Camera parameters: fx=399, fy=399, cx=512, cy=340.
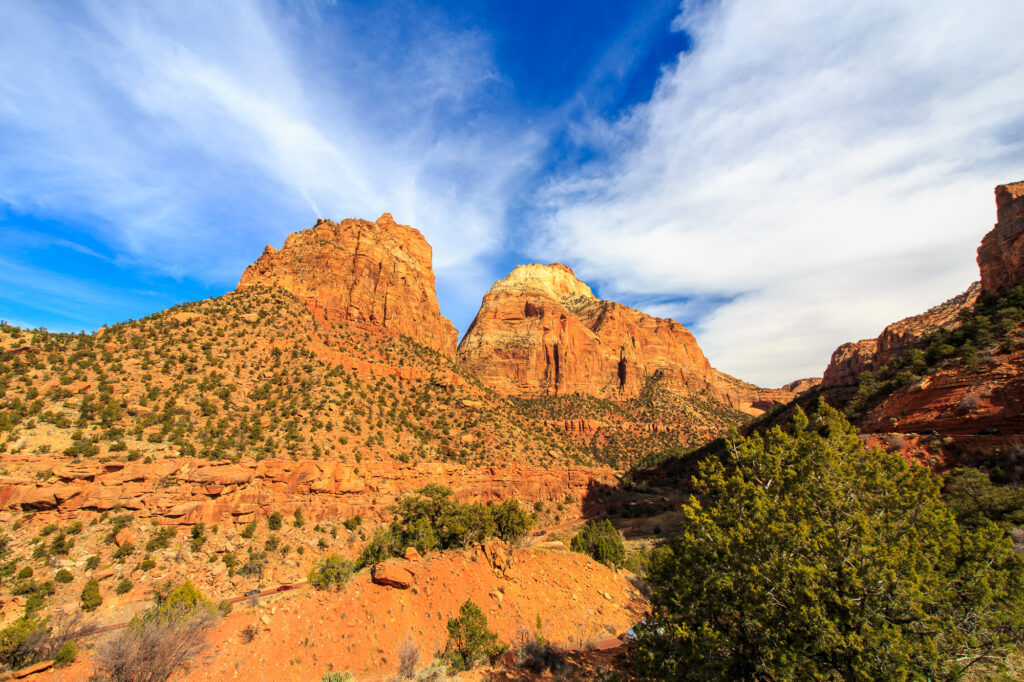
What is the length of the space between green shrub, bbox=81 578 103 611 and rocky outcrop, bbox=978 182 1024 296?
63321 millimetres

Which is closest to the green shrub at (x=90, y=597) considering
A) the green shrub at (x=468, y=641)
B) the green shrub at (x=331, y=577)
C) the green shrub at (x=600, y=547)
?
the green shrub at (x=331, y=577)

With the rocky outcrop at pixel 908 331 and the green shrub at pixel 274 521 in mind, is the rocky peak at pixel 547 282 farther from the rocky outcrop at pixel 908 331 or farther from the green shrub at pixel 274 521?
the green shrub at pixel 274 521

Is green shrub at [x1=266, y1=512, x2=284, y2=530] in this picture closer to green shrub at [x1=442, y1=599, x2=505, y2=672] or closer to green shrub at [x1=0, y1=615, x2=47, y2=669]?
green shrub at [x1=0, y1=615, x2=47, y2=669]

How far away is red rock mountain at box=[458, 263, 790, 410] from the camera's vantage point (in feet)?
362

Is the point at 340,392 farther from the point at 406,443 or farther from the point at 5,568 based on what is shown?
the point at 5,568

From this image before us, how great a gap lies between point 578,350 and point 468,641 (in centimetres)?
10434

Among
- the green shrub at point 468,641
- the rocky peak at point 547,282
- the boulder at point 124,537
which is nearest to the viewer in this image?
the green shrub at point 468,641

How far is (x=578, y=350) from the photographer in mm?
115250

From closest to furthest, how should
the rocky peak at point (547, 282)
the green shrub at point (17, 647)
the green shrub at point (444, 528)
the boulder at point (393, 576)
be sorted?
the green shrub at point (17, 647)
the boulder at point (393, 576)
the green shrub at point (444, 528)
the rocky peak at point (547, 282)

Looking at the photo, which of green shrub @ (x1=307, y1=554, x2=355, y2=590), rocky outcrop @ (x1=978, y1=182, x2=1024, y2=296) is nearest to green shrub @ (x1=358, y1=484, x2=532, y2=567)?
green shrub @ (x1=307, y1=554, x2=355, y2=590)

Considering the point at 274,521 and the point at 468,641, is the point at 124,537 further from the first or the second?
the point at 468,641

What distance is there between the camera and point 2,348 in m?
26.5

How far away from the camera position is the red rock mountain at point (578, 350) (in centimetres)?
11031

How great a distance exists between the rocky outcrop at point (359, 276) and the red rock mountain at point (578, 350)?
40.4m
